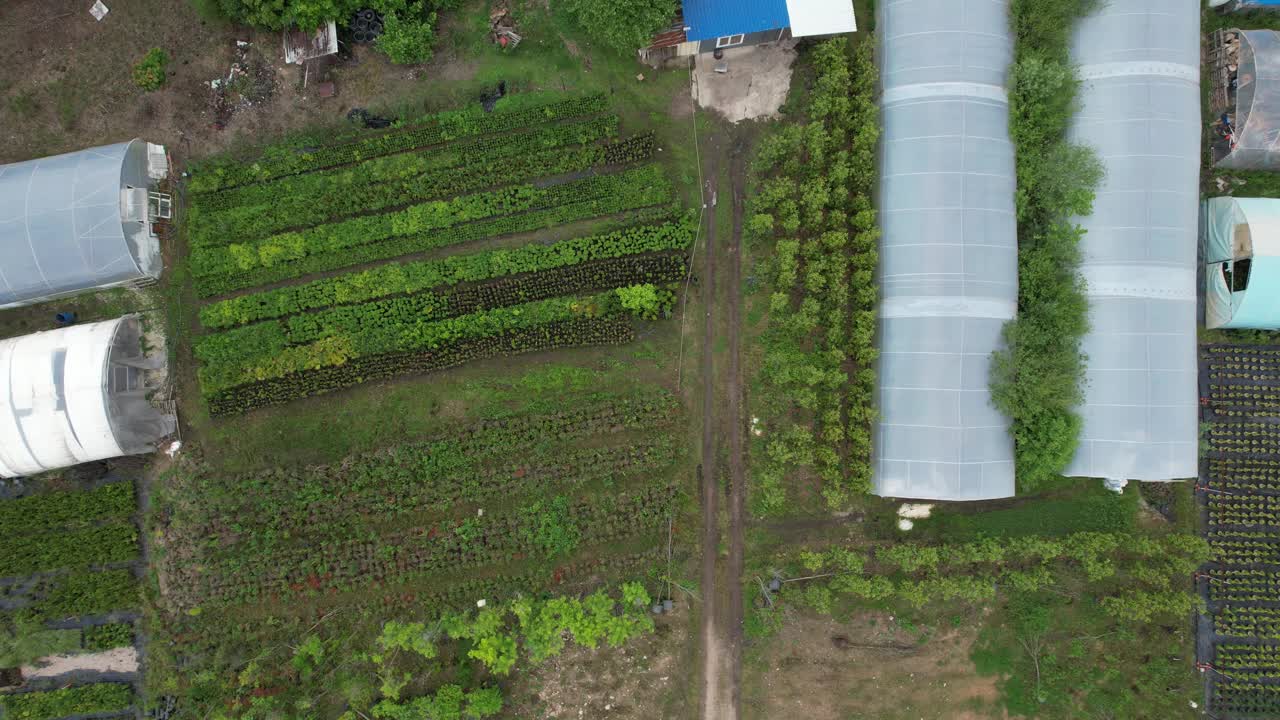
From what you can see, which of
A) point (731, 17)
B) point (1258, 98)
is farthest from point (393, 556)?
point (1258, 98)

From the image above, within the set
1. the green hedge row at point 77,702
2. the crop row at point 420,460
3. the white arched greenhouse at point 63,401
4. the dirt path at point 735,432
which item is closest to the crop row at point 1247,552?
the dirt path at point 735,432

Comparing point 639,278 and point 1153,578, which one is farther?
point 639,278

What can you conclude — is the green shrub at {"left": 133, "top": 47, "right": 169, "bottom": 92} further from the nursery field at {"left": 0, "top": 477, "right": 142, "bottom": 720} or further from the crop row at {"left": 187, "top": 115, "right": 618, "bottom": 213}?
the nursery field at {"left": 0, "top": 477, "right": 142, "bottom": 720}

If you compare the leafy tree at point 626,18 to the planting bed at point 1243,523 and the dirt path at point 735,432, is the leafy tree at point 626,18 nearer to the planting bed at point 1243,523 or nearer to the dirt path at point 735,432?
the dirt path at point 735,432

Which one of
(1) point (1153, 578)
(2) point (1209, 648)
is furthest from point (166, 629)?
(2) point (1209, 648)

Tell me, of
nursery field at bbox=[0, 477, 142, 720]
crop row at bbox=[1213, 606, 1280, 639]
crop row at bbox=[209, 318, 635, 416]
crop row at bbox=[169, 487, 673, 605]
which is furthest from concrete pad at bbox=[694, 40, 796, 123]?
nursery field at bbox=[0, 477, 142, 720]

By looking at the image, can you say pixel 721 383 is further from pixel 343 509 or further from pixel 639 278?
pixel 343 509

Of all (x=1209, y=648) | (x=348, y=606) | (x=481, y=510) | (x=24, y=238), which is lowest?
(x=1209, y=648)
